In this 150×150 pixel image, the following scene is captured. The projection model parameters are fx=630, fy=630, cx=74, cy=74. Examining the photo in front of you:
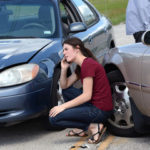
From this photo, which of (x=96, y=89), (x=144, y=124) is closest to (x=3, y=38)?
(x=96, y=89)

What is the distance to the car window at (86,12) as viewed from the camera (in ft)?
29.5

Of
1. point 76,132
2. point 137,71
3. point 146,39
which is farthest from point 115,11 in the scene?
point 146,39

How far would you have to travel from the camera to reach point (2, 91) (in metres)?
6.41

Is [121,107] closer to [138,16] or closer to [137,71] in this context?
[137,71]

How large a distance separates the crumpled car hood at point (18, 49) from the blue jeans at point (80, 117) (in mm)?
738

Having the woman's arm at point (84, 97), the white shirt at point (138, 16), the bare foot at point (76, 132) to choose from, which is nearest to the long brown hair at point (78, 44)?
the woman's arm at point (84, 97)

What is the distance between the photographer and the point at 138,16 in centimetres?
819

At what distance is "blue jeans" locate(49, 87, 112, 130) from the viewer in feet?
20.7

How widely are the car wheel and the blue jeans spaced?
155mm

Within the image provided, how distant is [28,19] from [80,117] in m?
1.94

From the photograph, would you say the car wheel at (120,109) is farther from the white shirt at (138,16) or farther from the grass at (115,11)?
the grass at (115,11)

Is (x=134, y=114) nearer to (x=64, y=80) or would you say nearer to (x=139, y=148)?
(x=139, y=148)

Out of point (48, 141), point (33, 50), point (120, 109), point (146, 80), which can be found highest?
point (33, 50)

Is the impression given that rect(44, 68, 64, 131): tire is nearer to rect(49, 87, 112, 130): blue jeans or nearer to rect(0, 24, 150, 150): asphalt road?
rect(0, 24, 150, 150): asphalt road
